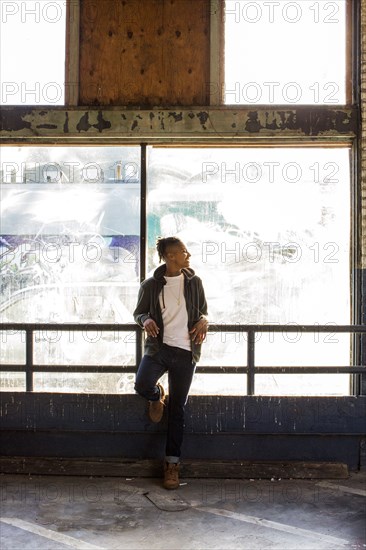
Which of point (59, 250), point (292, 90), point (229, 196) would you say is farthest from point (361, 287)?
point (59, 250)

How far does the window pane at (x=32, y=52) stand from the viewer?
6.91 metres

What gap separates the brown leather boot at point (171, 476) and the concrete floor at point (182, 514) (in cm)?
8

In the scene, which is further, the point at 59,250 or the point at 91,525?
the point at 59,250

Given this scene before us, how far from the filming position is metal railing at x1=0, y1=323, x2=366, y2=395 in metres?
6.52

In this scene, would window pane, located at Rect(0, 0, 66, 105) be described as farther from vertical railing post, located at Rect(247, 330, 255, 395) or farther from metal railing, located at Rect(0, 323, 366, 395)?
vertical railing post, located at Rect(247, 330, 255, 395)

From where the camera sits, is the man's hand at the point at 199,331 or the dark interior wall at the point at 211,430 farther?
the dark interior wall at the point at 211,430

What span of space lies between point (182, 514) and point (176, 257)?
7.21 feet

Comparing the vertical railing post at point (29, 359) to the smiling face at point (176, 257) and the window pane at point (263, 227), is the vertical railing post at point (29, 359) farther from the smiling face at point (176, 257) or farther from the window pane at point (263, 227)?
the smiling face at point (176, 257)

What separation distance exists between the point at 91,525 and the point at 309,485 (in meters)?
2.06

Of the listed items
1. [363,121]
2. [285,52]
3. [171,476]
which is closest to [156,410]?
[171,476]

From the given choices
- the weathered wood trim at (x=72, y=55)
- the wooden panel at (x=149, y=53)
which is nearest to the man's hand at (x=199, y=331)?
the wooden panel at (x=149, y=53)

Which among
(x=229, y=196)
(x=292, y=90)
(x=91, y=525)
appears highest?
(x=292, y=90)

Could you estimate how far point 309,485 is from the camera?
233 inches

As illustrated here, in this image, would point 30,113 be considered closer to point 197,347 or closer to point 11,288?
point 11,288
